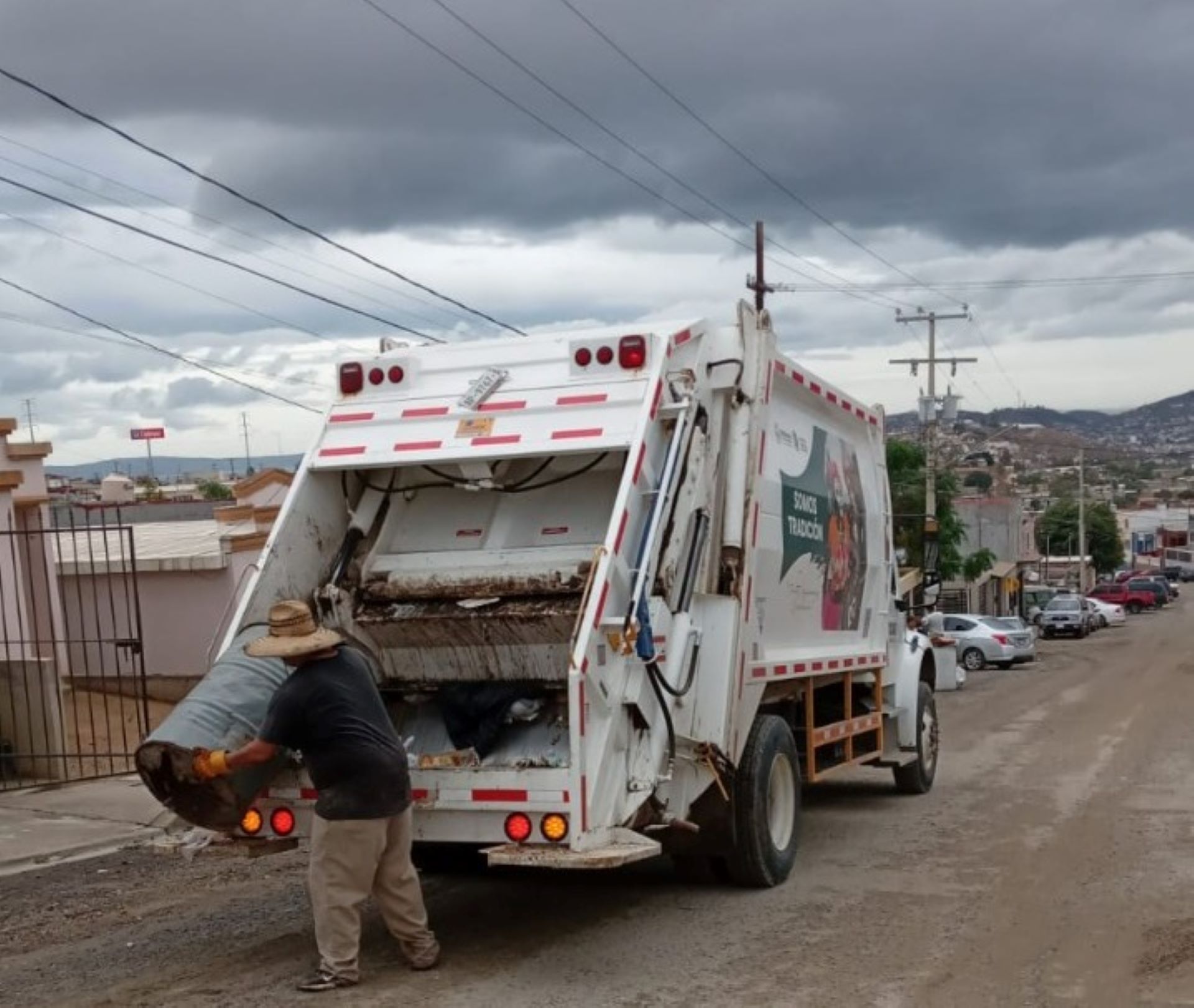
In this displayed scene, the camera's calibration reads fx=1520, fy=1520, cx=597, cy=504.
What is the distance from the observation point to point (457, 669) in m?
7.92

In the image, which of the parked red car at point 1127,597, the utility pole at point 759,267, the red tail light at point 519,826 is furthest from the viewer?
the parked red car at point 1127,597

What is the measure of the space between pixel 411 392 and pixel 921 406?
3712 centimetres

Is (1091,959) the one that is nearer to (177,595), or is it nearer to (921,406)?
(177,595)

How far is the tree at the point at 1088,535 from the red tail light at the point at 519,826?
362 ft

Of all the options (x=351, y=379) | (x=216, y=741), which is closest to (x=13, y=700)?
(x=351, y=379)

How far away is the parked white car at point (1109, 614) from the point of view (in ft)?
180

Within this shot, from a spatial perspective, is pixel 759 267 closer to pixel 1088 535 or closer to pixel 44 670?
pixel 44 670

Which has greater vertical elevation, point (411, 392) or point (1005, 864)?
point (411, 392)

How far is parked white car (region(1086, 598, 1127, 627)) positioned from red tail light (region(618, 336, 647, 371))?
49.7 meters

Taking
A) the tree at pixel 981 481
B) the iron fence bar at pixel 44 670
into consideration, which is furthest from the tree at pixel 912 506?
the tree at pixel 981 481

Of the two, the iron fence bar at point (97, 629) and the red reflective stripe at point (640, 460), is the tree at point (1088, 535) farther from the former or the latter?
the red reflective stripe at point (640, 460)

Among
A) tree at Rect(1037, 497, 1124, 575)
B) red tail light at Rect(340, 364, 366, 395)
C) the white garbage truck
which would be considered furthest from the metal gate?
tree at Rect(1037, 497, 1124, 575)

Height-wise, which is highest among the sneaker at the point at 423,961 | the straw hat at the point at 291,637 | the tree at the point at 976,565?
the straw hat at the point at 291,637

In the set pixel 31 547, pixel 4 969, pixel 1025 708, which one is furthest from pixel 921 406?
pixel 4 969
